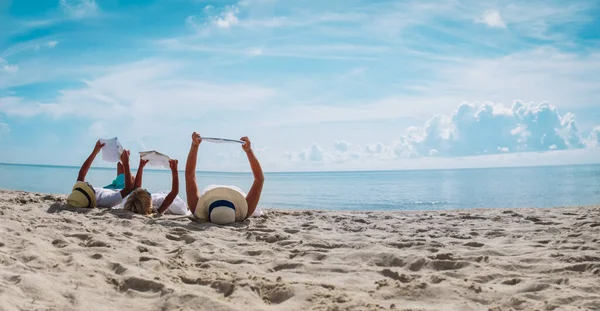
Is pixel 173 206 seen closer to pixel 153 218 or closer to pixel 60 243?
pixel 153 218

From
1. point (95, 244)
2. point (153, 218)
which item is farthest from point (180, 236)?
point (153, 218)

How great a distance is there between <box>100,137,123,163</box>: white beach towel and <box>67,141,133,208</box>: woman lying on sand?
0.09 m

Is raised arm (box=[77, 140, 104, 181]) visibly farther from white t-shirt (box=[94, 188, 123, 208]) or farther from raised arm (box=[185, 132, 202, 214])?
raised arm (box=[185, 132, 202, 214])

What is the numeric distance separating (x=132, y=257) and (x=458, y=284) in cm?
291

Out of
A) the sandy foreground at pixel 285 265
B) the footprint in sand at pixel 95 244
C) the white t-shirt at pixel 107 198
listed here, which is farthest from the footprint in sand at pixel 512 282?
the white t-shirt at pixel 107 198

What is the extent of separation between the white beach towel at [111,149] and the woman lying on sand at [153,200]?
672mm

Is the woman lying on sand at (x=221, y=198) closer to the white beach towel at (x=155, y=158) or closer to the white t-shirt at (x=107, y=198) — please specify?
the white beach towel at (x=155, y=158)

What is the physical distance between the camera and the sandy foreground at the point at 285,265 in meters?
3.16

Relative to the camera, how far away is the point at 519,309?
122 inches

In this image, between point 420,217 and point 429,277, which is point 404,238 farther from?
point 420,217

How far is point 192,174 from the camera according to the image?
7090 mm

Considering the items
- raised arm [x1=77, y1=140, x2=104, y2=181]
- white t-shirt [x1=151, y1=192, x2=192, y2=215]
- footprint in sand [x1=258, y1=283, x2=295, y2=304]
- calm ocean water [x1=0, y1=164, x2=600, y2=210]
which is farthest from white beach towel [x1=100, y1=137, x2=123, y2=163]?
calm ocean water [x1=0, y1=164, x2=600, y2=210]

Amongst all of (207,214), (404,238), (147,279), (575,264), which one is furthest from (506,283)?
(207,214)

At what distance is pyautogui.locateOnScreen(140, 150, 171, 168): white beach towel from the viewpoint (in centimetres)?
783
